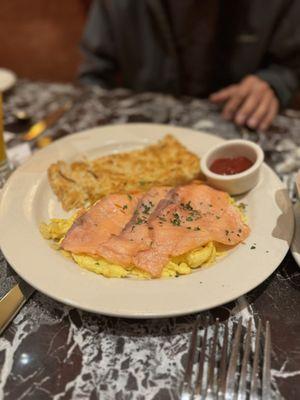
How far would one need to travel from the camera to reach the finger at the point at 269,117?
6.96 ft

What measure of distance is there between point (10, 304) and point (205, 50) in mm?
1986

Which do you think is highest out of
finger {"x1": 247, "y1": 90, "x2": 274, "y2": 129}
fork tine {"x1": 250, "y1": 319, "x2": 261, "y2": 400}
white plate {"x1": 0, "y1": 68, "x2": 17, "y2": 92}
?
white plate {"x1": 0, "y1": 68, "x2": 17, "y2": 92}

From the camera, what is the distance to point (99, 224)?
1408 millimetres

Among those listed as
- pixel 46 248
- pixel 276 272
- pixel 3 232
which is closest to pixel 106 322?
pixel 46 248

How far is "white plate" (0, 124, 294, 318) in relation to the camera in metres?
1.15

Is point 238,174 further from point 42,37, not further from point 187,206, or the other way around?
point 42,37

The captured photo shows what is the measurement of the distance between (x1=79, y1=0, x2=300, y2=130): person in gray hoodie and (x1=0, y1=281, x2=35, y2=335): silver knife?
1375 millimetres

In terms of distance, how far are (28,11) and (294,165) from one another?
10.9 feet

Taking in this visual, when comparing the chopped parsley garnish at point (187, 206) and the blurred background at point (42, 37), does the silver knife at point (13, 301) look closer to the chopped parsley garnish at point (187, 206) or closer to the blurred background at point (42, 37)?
the chopped parsley garnish at point (187, 206)

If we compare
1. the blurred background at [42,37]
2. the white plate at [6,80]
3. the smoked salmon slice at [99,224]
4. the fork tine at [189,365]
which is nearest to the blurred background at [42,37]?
the blurred background at [42,37]

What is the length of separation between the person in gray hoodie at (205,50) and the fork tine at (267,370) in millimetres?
1249

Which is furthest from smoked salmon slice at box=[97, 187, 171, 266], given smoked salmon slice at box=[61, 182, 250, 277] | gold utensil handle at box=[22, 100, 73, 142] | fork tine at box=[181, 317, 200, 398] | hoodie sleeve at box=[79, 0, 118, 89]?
hoodie sleeve at box=[79, 0, 118, 89]

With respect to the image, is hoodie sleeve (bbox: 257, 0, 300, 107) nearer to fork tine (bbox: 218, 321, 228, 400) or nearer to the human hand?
the human hand

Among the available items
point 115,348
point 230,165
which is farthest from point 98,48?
point 115,348
